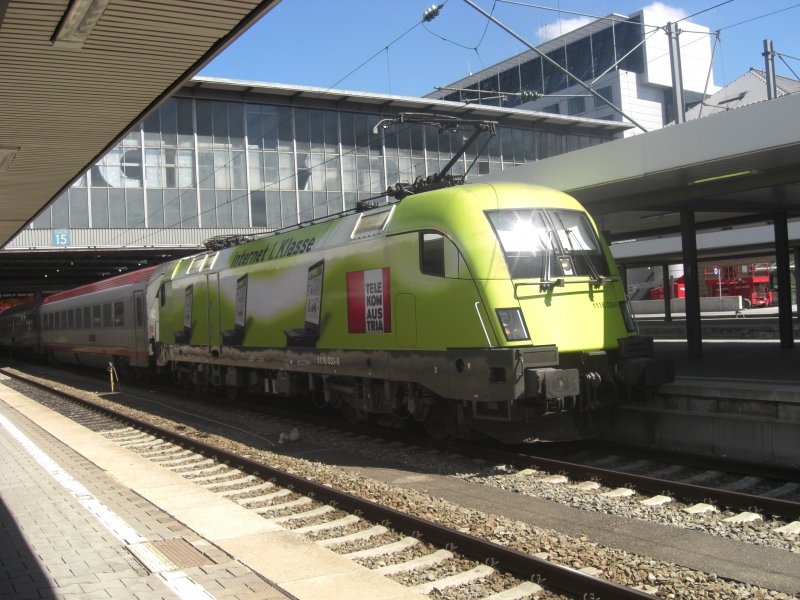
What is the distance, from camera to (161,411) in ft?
55.5

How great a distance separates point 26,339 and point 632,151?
36343 millimetres

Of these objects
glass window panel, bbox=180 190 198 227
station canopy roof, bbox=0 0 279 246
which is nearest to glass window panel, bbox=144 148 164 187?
glass window panel, bbox=180 190 198 227

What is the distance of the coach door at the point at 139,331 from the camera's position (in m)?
21.4

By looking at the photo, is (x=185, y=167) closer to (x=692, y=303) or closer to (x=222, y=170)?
(x=222, y=170)

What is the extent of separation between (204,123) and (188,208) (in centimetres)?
447

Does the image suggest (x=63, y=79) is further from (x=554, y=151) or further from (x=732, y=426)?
(x=554, y=151)

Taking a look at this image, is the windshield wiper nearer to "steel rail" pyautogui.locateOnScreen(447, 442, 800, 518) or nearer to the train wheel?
"steel rail" pyautogui.locateOnScreen(447, 442, 800, 518)

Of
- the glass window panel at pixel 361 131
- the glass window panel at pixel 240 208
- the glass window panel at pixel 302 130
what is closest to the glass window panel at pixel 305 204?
the glass window panel at pixel 302 130

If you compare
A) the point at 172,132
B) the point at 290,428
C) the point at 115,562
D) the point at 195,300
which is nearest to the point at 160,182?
the point at 172,132

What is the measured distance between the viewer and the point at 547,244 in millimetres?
9766

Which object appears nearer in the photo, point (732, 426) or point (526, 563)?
point (526, 563)

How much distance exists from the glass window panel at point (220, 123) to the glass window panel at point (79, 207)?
277 inches

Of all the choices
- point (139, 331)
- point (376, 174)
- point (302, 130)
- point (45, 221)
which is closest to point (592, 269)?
point (139, 331)

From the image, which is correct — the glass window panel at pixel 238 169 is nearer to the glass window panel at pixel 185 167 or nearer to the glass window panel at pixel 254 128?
the glass window panel at pixel 254 128
